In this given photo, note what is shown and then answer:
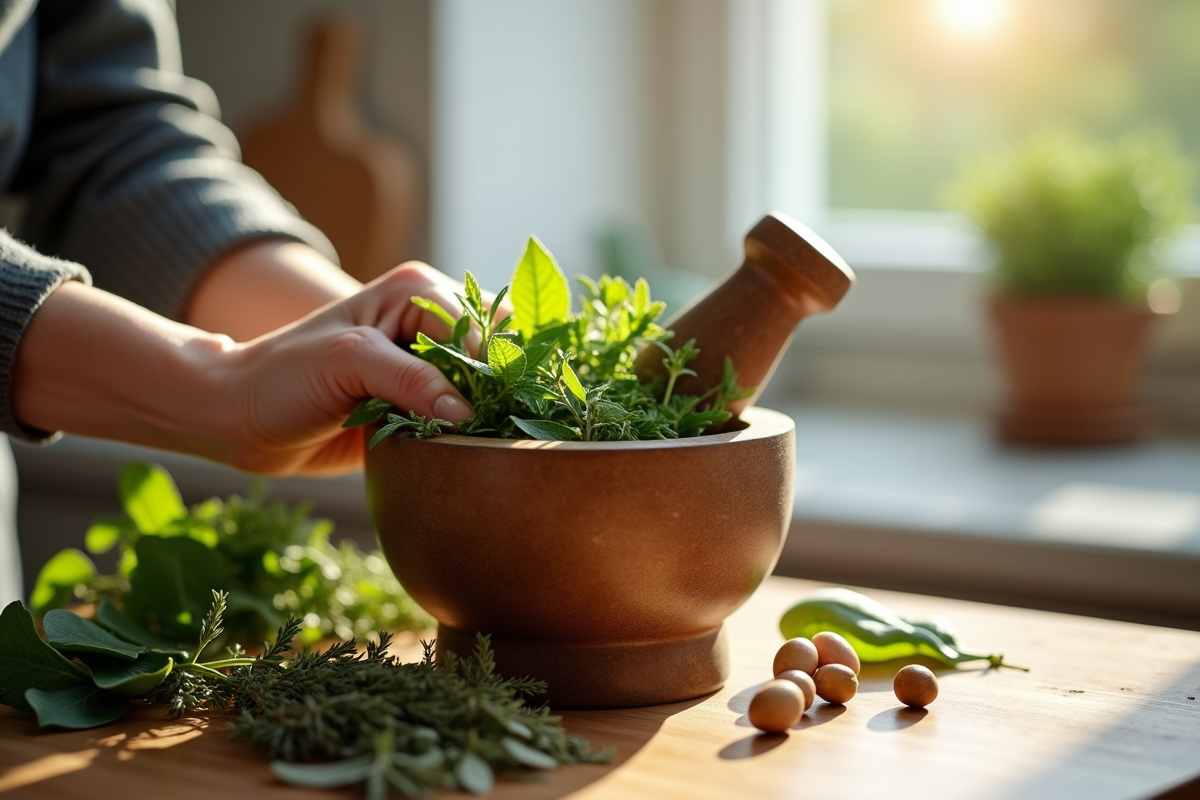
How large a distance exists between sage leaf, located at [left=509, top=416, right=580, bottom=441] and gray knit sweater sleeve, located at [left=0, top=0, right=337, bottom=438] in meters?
0.40

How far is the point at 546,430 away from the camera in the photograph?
2.17 feet

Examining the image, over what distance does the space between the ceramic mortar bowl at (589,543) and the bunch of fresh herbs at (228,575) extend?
15 cm

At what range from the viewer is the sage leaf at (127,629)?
2.44 ft

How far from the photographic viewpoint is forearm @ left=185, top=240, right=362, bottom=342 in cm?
94

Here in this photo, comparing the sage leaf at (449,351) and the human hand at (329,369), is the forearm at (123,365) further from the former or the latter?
the sage leaf at (449,351)

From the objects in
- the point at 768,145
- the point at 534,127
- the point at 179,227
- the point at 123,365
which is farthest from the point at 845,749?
the point at 768,145

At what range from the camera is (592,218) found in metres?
2.08

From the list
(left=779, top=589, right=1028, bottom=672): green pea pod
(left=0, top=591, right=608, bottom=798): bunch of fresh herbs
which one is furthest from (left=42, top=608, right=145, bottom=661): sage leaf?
(left=779, top=589, right=1028, bottom=672): green pea pod

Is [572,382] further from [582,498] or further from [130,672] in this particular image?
[130,672]

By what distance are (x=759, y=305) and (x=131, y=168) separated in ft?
1.87

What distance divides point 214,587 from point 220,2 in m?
1.53

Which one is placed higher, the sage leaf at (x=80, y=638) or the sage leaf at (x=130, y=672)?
the sage leaf at (x=80, y=638)

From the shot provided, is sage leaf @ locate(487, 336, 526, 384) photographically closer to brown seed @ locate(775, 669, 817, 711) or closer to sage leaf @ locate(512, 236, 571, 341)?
sage leaf @ locate(512, 236, 571, 341)

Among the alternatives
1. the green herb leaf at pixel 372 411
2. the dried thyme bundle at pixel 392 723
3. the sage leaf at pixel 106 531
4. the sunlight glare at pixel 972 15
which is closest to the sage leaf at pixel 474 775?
the dried thyme bundle at pixel 392 723
